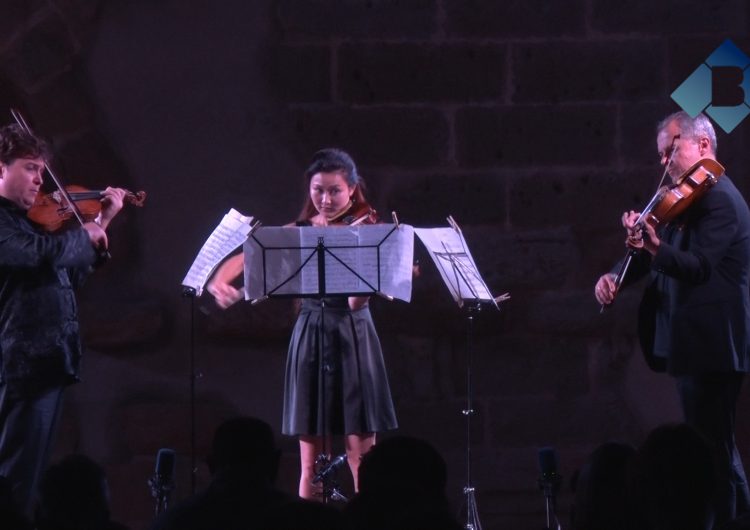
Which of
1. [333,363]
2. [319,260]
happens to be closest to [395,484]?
[319,260]

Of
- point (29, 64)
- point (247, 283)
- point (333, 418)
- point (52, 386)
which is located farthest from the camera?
point (29, 64)

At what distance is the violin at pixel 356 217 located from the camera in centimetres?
562

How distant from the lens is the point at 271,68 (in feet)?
21.7

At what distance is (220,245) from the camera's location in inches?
209

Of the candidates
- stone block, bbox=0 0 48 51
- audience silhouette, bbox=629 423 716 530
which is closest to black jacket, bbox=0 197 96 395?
stone block, bbox=0 0 48 51

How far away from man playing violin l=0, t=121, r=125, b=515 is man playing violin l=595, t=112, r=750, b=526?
7.30ft

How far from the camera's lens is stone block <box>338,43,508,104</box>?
21.7 ft

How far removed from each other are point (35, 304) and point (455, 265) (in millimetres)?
1754

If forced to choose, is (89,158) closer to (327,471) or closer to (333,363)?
(333,363)

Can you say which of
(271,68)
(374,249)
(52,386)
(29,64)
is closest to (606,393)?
(374,249)

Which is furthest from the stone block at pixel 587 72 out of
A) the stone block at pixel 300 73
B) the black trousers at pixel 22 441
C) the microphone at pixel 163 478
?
the black trousers at pixel 22 441

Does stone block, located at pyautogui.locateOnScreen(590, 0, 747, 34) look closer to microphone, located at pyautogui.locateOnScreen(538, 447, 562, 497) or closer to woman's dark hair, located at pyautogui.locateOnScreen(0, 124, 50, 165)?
microphone, located at pyautogui.locateOnScreen(538, 447, 562, 497)

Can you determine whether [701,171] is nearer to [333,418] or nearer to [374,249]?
[374,249]

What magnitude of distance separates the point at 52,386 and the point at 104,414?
1.73m
